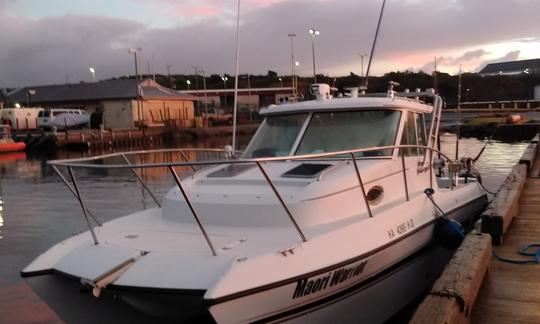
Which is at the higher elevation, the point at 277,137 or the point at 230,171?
the point at 277,137

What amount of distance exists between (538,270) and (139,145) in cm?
3997

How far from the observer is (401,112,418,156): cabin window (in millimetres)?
7254

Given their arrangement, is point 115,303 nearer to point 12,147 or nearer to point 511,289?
point 511,289

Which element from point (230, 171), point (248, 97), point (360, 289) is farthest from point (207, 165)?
point (248, 97)

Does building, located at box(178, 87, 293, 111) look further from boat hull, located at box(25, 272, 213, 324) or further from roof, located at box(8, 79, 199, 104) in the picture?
boat hull, located at box(25, 272, 213, 324)

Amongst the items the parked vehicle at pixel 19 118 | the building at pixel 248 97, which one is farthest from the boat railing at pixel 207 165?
the building at pixel 248 97

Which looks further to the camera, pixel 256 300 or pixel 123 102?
pixel 123 102

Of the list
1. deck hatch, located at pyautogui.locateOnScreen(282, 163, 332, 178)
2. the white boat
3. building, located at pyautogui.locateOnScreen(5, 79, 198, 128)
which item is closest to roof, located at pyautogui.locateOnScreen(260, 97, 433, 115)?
the white boat

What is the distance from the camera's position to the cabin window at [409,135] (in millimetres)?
7254

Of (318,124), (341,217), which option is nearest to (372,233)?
(341,217)

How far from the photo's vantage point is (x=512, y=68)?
122m

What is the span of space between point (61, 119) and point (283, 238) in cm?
4711

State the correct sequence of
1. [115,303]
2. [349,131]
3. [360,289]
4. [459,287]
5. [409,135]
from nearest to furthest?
[459,287]
[115,303]
[360,289]
[349,131]
[409,135]

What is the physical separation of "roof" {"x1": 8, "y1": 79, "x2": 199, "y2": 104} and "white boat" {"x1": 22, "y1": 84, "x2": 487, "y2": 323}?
45.4 m
